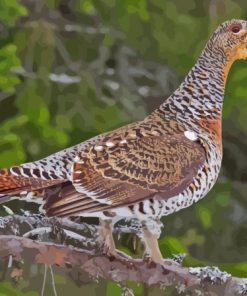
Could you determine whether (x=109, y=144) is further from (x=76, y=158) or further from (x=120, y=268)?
(x=120, y=268)

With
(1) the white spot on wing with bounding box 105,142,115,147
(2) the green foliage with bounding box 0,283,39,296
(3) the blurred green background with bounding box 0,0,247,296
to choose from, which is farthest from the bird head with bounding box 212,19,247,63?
(2) the green foliage with bounding box 0,283,39,296

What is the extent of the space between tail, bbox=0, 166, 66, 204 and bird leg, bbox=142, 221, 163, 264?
0.55ft

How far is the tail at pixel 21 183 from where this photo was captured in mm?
1166

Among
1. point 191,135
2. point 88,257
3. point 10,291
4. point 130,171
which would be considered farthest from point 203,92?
point 10,291

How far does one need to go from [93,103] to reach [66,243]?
12.5 inches

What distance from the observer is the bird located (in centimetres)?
117

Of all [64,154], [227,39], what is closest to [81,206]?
[64,154]

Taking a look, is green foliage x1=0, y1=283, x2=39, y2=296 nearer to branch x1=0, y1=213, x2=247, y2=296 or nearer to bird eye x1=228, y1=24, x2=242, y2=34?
branch x1=0, y1=213, x2=247, y2=296

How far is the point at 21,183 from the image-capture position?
1.17 meters

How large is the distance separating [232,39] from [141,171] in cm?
30

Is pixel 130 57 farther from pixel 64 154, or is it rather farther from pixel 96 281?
pixel 96 281

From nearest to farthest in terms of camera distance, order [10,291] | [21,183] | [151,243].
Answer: [21,183] < [151,243] < [10,291]

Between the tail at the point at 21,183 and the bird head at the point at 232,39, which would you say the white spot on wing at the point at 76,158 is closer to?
the tail at the point at 21,183

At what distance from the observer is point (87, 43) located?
1545 millimetres
